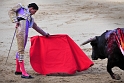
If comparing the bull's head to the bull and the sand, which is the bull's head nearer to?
the bull

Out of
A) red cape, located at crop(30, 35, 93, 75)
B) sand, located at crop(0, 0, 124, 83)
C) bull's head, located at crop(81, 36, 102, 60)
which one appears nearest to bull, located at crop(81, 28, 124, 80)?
bull's head, located at crop(81, 36, 102, 60)

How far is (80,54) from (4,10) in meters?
8.66

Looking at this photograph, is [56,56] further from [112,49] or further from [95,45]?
[112,49]

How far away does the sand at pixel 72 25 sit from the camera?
7.12 metres

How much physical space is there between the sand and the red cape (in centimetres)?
15

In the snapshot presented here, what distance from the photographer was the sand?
7125 mm

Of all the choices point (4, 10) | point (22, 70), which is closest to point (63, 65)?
point (22, 70)

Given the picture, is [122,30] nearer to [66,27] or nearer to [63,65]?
[63,65]

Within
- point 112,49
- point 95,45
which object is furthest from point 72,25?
point 112,49

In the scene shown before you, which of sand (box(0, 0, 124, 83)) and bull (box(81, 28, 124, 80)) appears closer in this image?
bull (box(81, 28, 124, 80))

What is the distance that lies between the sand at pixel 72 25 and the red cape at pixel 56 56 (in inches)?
6.0

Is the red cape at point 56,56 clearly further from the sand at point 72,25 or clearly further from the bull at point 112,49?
the bull at point 112,49

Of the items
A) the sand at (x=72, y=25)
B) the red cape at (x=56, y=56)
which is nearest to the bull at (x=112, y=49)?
the sand at (x=72, y=25)

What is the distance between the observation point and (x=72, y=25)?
12570mm
